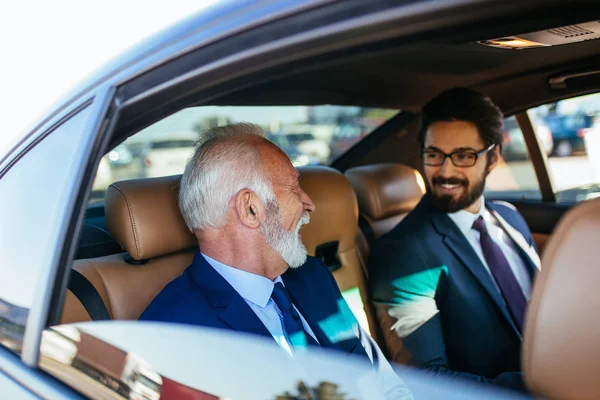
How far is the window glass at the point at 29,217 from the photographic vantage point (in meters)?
1.26

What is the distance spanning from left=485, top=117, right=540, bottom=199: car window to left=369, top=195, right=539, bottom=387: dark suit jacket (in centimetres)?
124

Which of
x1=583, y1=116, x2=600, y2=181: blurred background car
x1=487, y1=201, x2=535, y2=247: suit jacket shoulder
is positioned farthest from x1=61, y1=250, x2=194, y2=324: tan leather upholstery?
x1=583, y1=116, x2=600, y2=181: blurred background car

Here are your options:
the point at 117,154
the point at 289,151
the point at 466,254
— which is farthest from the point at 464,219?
the point at 117,154

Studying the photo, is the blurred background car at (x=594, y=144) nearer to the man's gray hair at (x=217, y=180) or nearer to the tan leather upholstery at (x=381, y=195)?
the tan leather upholstery at (x=381, y=195)

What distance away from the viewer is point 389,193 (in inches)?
126

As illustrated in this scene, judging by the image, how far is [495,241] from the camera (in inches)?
95.7

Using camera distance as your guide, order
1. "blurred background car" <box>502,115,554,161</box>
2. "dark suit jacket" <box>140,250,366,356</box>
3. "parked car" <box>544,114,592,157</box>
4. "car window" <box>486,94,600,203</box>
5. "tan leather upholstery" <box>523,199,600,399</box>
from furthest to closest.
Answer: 1. "blurred background car" <box>502,115,554,161</box>
2. "parked car" <box>544,114,592,157</box>
3. "car window" <box>486,94,600,203</box>
4. "dark suit jacket" <box>140,250,366,356</box>
5. "tan leather upholstery" <box>523,199,600,399</box>

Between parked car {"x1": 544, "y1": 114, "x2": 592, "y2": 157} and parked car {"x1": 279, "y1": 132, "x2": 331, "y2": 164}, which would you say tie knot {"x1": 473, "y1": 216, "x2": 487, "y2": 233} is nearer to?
parked car {"x1": 544, "y1": 114, "x2": 592, "y2": 157}

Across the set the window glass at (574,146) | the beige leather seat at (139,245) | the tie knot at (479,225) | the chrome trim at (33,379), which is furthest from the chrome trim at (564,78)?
the chrome trim at (33,379)

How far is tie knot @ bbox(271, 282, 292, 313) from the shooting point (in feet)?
6.12

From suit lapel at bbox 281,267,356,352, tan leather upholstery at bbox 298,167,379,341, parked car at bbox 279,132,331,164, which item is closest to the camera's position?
suit lapel at bbox 281,267,356,352

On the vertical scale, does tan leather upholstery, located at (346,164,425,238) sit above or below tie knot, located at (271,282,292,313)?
above

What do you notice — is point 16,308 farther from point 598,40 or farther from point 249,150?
point 598,40

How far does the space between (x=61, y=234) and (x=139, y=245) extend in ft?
2.19
